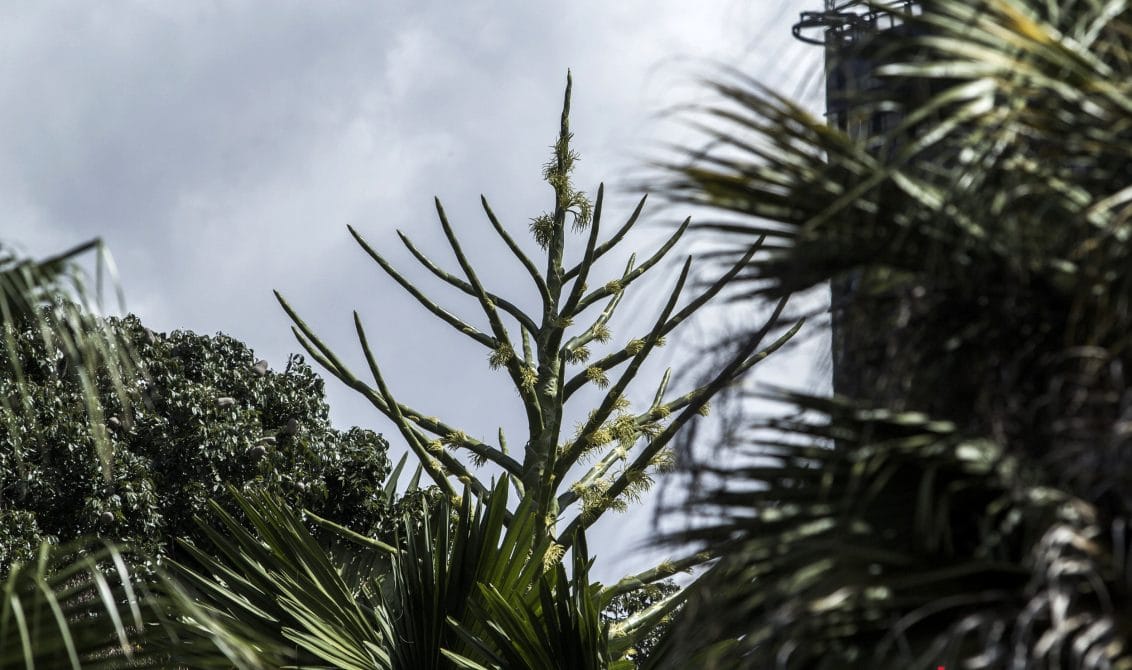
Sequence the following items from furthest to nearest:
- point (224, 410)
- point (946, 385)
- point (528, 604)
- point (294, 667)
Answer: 1. point (224, 410)
2. point (528, 604)
3. point (294, 667)
4. point (946, 385)

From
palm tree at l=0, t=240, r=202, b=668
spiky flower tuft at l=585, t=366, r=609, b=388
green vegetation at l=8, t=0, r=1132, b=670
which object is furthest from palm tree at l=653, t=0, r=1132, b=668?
spiky flower tuft at l=585, t=366, r=609, b=388

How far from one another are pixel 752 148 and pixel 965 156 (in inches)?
18.2

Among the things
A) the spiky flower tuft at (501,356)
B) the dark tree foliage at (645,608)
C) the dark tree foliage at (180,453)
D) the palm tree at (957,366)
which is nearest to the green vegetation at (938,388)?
the palm tree at (957,366)

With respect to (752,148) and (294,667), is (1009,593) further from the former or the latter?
(294,667)

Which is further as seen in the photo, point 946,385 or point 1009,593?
point 946,385

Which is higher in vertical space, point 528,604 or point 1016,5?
point 1016,5

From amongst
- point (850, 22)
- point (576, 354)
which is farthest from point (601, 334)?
point (850, 22)

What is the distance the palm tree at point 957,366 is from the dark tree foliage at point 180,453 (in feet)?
33.9

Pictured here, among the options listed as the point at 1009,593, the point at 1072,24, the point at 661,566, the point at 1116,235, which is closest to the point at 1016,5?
the point at 1072,24

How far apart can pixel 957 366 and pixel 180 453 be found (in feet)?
40.5

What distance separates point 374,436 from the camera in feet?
50.4

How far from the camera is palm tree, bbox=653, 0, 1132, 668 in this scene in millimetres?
2547

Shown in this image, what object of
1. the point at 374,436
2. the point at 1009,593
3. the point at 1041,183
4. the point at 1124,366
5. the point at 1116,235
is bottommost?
the point at 1009,593

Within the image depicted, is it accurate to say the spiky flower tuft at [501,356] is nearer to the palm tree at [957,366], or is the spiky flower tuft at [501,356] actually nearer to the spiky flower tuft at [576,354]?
the spiky flower tuft at [576,354]
